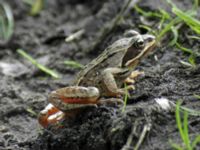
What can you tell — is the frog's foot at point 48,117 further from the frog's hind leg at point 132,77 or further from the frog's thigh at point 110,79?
the frog's hind leg at point 132,77

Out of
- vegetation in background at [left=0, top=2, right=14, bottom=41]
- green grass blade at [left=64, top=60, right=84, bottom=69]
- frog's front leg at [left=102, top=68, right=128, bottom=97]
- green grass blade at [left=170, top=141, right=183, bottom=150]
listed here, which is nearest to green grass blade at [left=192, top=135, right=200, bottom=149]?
green grass blade at [left=170, top=141, right=183, bottom=150]

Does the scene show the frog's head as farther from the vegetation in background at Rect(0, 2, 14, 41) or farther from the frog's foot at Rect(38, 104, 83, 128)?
the vegetation in background at Rect(0, 2, 14, 41)

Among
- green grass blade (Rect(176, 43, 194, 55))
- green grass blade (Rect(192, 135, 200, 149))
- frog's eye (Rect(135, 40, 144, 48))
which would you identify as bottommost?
green grass blade (Rect(192, 135, 200, 149))

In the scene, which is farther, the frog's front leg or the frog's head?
the frog's head

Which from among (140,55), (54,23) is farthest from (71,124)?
(54,23)

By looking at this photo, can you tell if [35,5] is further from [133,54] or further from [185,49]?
[185,49]

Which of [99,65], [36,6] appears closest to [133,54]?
[99,65]
